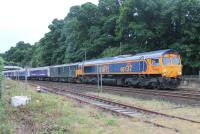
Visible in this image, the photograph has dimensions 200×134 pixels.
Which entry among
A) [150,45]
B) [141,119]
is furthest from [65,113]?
[150,45]

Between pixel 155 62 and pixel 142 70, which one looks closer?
pixel 155 62

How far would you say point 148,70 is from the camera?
3148 centimetres

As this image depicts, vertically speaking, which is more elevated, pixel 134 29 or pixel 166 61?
pixel 134 29

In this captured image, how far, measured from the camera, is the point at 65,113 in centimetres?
1606

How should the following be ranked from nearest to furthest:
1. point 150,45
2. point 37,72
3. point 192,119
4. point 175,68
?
1. point 192,119
2. point 175,68
3. point 150,45
4. point 37,72

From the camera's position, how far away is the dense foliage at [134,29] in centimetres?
4469

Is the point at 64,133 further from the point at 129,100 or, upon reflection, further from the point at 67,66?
Result: the point at 67,66

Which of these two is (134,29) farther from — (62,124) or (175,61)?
(62,124)

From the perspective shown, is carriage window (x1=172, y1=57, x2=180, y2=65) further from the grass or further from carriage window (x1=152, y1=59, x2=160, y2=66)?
the grass

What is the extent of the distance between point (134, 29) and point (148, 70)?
2071 centimetres

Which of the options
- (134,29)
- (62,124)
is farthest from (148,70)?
(134,29)

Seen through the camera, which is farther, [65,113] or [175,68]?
[175,68]

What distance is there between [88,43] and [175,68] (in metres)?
38.5

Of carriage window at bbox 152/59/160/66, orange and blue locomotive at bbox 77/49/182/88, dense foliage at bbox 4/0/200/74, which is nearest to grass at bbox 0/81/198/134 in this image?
orange and blue locomotive at bbox 77/49/182/88
